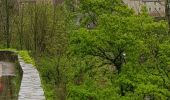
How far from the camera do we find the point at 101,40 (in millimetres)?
26656

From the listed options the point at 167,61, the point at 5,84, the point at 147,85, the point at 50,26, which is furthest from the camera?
the point at 50,26

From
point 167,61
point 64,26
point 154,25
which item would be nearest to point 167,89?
point 167,61

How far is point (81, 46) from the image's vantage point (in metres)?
27.0

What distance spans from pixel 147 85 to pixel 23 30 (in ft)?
27.7

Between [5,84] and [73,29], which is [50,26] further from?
[5,84]

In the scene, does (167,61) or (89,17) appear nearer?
(167,61)

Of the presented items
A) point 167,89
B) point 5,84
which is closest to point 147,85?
point 167,89

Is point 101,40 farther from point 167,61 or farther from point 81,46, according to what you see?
point 167,61

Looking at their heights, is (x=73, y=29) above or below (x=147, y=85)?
above

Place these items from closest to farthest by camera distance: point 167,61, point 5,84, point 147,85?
point 5,84, point 147,85, point 167,61

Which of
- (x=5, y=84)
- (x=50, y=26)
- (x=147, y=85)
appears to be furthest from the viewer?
(x=50, y=26)

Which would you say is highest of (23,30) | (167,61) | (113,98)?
(23,30)

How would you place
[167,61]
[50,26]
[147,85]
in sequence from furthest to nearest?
[50,26], [167,61], [147,85]

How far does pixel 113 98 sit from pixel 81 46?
163 inches
